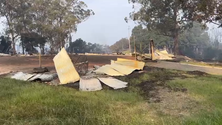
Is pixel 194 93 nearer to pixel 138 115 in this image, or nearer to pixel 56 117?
pixel 138 115

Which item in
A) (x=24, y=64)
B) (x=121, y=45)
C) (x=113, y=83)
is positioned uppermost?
(x=121, y=45)

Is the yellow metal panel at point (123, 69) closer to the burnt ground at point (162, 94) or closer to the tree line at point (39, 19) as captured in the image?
the burnt ground at point (162, 94)

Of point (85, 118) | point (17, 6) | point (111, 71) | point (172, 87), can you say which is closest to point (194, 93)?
point (172, 87)

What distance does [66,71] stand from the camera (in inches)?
380

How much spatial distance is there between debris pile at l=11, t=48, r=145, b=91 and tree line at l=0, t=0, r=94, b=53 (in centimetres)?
A: 2618

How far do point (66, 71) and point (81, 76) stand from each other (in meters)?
0.66

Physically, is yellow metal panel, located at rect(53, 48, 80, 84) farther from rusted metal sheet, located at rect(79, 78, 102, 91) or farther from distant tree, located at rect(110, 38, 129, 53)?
distant tree, located at rect(110, 38, 129, 53)

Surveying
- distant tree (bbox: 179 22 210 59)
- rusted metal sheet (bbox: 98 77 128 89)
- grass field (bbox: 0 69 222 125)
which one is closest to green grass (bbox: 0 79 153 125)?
grass field (bbox: 0 69 222 125)

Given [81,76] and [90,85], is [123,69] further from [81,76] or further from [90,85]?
[90,85]

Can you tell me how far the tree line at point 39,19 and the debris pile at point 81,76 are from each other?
26.2 m

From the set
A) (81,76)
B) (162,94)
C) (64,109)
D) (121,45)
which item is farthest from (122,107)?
(121,45)

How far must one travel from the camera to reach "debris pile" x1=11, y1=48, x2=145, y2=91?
341 inches

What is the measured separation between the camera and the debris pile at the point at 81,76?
8.66 metres

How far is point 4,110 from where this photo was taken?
4.83m
